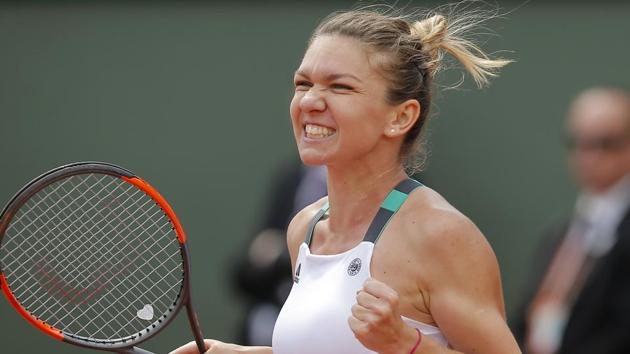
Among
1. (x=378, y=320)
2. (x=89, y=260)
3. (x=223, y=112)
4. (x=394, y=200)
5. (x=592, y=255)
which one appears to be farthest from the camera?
(x=223, y=112)

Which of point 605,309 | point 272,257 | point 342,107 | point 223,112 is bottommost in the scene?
point 605,309

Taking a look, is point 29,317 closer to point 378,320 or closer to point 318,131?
point 318,131

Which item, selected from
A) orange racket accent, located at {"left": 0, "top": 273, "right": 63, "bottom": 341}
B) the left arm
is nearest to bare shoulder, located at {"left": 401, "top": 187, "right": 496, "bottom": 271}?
the left arm

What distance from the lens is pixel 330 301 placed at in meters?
2.81

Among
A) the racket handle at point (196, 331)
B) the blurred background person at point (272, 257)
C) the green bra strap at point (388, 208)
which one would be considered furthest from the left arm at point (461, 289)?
the blurred background person at point (272, 257)

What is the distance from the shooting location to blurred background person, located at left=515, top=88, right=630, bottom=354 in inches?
A: 184

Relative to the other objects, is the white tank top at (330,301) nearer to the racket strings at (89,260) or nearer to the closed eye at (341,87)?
the closed eye at (341,87)

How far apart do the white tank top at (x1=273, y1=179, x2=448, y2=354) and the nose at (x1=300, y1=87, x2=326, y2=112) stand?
267 mm

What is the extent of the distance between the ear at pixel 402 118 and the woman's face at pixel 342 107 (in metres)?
0.02

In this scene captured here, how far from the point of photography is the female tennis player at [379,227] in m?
2.71

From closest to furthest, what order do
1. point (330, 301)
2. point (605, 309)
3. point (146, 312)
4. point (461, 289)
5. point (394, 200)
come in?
point (461, 289) → point (330, 301) → point (394, 200) → point (146, 312) → point (605, 309)

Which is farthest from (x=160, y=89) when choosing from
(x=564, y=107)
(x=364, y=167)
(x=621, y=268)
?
(x=364, y=167)

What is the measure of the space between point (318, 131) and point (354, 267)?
0.34 m

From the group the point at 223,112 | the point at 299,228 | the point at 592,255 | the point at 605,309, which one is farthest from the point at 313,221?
the point at 223,112
